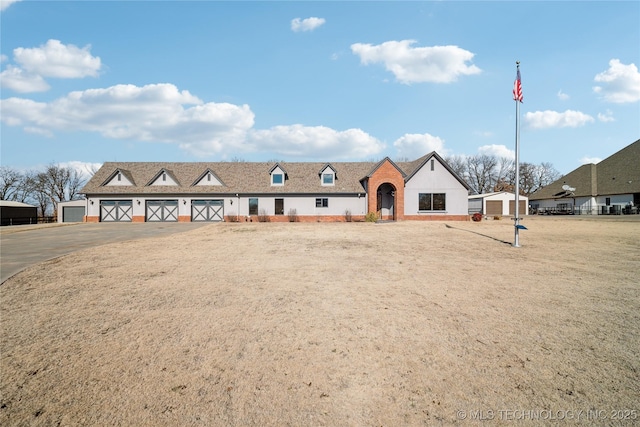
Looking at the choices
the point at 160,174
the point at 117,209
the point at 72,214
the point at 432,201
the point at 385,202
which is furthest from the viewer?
the point at 72,214

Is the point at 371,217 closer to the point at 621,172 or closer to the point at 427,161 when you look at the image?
the point at 427,161

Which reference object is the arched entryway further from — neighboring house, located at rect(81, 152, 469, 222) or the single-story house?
the single-story house

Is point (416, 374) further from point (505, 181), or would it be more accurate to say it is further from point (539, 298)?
point (505, 181)

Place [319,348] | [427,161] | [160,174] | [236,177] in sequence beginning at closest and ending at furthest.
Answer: [319,348]
[427,161]
[160,174]
[236,177]

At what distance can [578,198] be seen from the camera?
45.9 metres

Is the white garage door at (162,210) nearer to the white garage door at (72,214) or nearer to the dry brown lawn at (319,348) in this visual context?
the white garage door at (72,214)

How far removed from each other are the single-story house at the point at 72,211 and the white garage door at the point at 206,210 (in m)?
13.8

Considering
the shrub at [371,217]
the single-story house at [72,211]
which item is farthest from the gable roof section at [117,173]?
the shrub at [371,217]

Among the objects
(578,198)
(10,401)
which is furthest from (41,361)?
(578,198)

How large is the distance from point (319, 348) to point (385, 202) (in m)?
32.2

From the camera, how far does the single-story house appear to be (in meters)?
36.2

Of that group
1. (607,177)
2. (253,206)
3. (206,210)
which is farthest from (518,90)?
(607,177)

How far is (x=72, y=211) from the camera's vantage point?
36438 millimetres

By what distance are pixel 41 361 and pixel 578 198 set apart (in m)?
59.6
